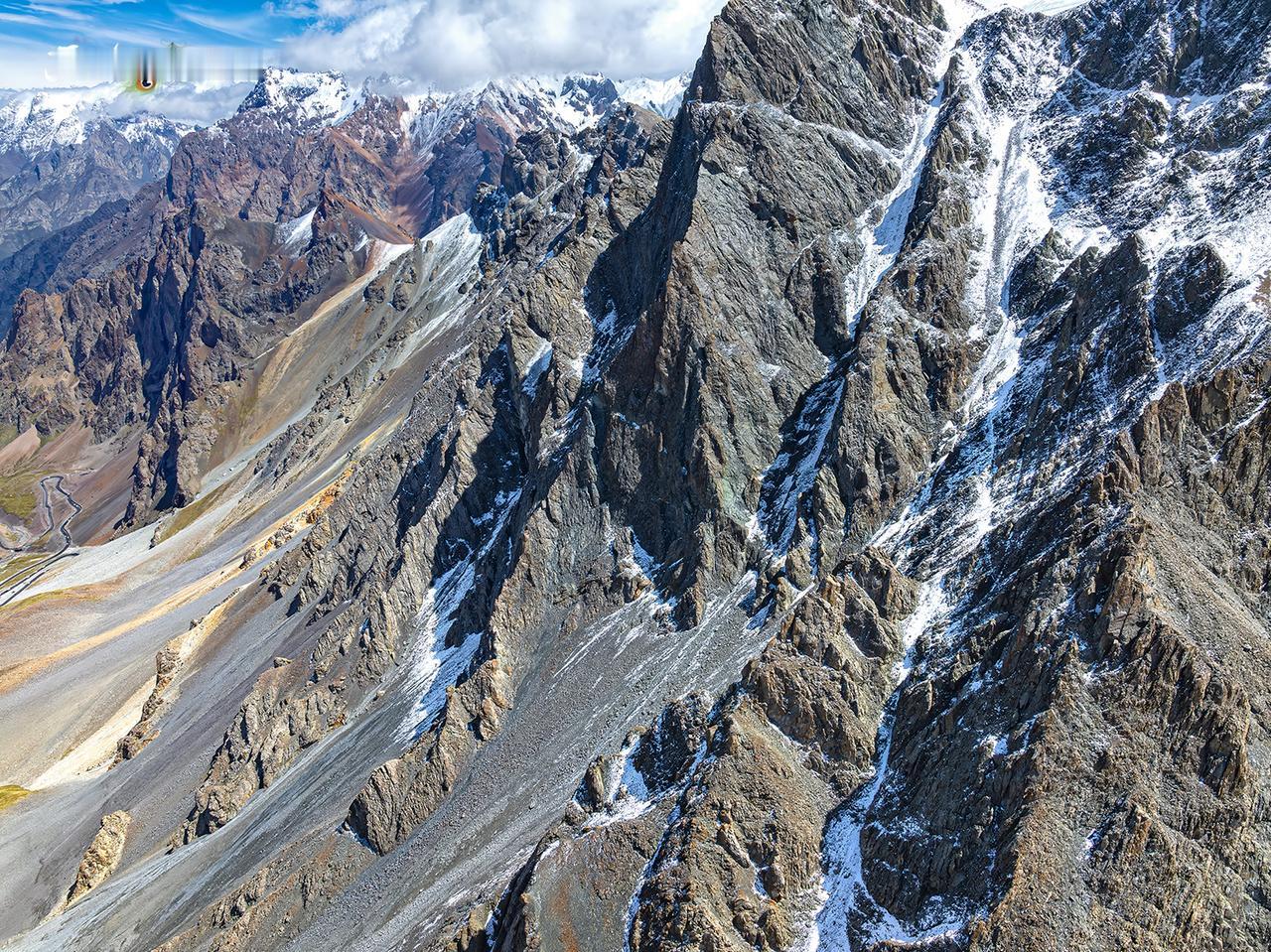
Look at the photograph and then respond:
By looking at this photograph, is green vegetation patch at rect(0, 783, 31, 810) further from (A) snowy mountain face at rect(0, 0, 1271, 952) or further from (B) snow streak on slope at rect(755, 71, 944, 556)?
(B) snow streak on slope at rect(755, 71, 944, 556)

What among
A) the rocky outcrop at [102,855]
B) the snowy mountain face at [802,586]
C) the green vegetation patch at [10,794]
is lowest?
the green vegetation patch at [10,794]

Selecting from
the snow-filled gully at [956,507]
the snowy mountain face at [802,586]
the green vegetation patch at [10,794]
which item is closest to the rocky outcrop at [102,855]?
the snowy mountain face at [802,586]

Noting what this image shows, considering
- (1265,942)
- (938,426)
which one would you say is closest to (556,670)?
(938,426)

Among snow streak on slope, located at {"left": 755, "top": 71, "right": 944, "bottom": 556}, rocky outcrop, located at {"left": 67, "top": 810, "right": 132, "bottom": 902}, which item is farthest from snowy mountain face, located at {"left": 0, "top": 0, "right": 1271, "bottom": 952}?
snow streak on slope, located at {"left": 755, "top": 71, "right": 944, "bottom": 556}

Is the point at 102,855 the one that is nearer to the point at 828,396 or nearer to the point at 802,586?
the point at 802,586

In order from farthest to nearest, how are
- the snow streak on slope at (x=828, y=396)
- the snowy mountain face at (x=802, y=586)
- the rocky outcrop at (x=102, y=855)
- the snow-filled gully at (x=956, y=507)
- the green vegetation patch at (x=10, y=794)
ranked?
the green vegetation patch at (x=10, y=794) < the rocky outcrop at (x=102, y=855) < the snow streak on slope at (x=828, y=396) < the snow-filled gully at (x=956, y=507) < the snowy mountain face at (x=802, y=586)

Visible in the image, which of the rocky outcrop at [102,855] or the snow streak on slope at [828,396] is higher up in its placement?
the snow streak on slope at [828,396]

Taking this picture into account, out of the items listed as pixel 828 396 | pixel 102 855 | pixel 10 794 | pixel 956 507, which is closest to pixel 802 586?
pixel 956 507

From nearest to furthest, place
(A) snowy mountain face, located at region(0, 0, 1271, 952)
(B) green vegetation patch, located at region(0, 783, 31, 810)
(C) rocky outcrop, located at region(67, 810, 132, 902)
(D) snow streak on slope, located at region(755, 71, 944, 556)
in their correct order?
(A) snowy mountain face, located at region(0, 0, 1271, 952) → (D) snow streak on slope, located at region(755, 71, 944, 556) → (C) rocky outcrop, located at region(67, 810, 132, 902) → (B) green vegetation patch, located at region(0, 783, 31, 810)

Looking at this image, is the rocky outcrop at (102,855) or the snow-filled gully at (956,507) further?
the rocky outcrop at (102,855)

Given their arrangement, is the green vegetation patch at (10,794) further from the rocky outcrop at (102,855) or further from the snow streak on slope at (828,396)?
the snow streak on slope at (828,396)
